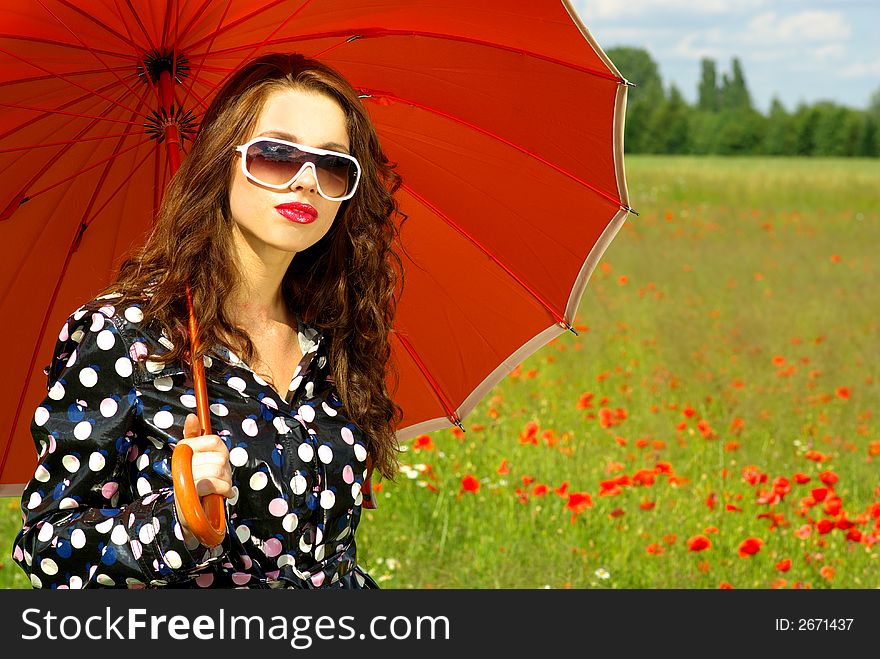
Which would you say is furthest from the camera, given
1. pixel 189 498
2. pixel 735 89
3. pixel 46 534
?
pixel 735 89

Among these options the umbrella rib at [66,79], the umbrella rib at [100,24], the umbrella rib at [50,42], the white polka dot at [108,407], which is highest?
the umbrella rib at [100,24]

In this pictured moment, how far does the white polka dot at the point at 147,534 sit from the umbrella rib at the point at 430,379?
1066mm

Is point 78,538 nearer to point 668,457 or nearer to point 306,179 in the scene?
point 306,179

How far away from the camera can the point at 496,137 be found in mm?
2584

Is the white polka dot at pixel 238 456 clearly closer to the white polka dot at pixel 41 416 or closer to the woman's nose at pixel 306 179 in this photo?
the white polka dot at pixel 41 416

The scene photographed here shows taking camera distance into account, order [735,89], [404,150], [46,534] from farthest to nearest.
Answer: [735,89], [404,150], [46,534]

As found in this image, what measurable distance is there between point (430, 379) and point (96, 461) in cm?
111

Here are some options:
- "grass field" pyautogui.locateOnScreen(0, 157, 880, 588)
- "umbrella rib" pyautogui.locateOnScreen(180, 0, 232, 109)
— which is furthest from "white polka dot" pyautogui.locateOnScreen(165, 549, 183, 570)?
"grass field" pyautogui.locateOnScreen(0, 157, 880, 588)

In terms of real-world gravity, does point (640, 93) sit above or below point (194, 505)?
above

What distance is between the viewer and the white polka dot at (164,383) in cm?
188

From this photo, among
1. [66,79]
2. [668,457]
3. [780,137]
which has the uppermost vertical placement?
[780,137]

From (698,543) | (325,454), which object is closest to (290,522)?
(325,454)

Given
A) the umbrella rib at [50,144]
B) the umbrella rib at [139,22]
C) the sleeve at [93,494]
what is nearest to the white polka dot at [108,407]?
the sleeve at [93,494]

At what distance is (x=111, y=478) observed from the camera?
6.05ft
